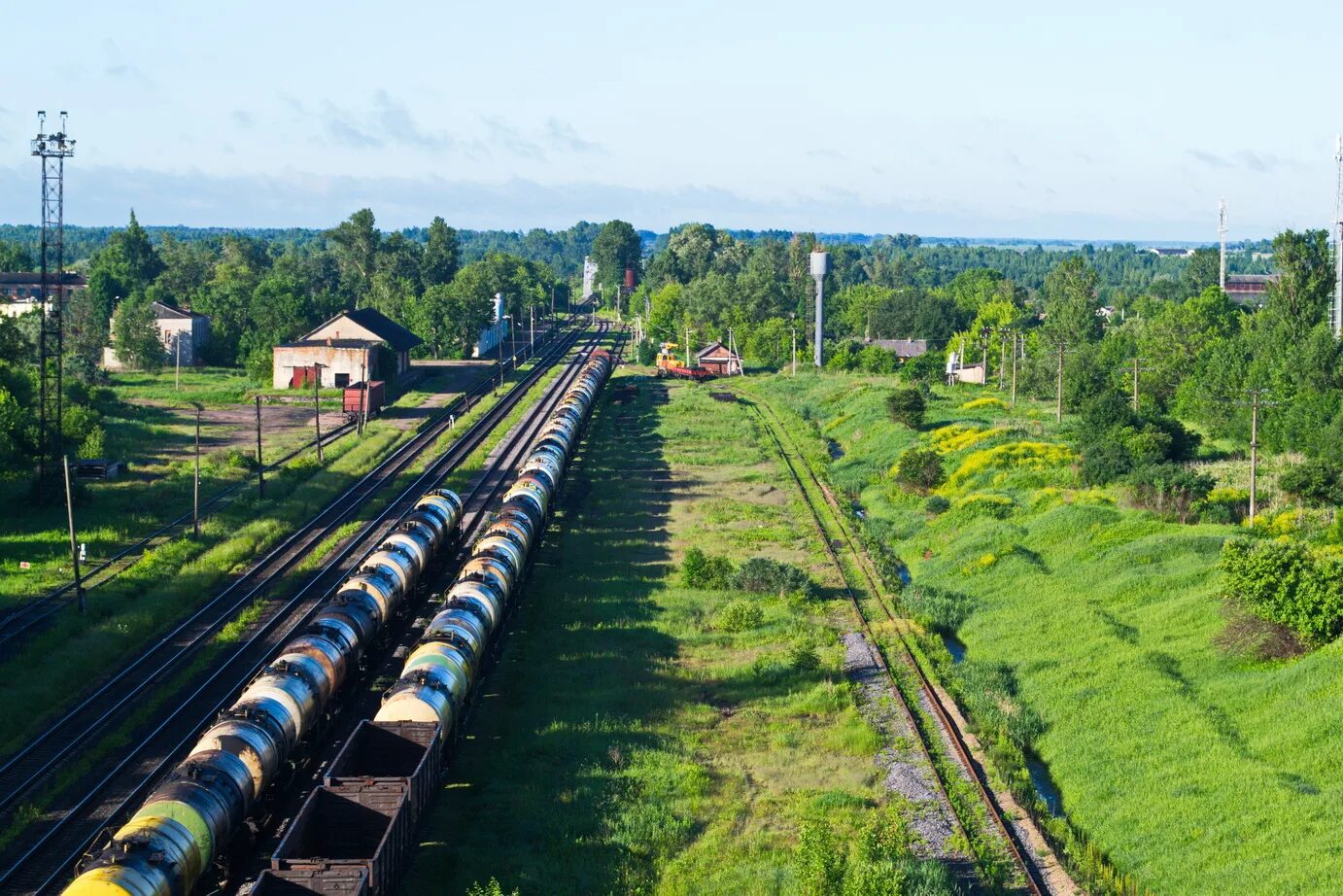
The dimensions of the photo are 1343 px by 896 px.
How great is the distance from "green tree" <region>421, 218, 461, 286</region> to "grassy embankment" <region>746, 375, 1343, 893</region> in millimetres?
135326

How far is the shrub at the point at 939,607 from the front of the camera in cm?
4300

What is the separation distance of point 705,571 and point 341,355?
5753 centimetres

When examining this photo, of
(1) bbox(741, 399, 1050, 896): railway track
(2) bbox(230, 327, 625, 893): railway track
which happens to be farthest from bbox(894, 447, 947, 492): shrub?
(2) bbox(230, 327, 625, 893): railway track

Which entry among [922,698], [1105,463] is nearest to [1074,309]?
[1105,463]

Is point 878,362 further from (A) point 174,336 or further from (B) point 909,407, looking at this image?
(A) point 174,336

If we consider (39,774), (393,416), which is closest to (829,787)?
(39,774)

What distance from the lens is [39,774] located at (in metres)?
29.0

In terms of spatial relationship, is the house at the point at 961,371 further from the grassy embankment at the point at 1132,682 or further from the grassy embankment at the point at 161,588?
the grassy embankment at the point at 161,588

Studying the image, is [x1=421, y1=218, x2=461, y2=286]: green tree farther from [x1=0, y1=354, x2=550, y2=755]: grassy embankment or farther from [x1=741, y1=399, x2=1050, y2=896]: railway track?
[x1=741, y1=399, x2=1050, y2=896]: railway track

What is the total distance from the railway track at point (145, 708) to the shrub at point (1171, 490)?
106ft

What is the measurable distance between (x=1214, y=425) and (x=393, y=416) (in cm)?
5499

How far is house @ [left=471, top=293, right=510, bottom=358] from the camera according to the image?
139750mm

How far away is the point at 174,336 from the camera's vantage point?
120 m

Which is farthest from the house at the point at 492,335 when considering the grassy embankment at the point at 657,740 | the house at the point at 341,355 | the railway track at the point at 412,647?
the grassy embankment at the point at 657,740
